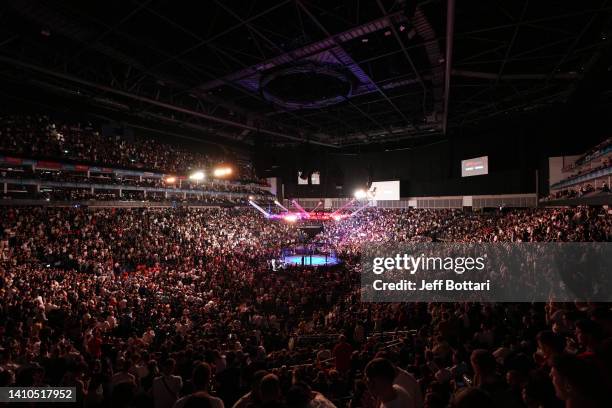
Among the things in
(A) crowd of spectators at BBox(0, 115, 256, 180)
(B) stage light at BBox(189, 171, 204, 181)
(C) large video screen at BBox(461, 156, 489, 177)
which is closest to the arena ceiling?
(A) crowd of spectators at BBox(0, 115, 256, 180)

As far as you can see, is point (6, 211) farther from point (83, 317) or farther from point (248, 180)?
point (248, 180)

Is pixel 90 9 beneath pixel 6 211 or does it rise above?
above

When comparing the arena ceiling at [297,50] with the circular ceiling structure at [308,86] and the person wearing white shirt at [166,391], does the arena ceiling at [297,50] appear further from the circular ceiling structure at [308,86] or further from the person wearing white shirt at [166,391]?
the person wearing white shirt at [166,391]

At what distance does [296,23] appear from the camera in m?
13.2

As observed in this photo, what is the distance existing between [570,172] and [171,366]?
24.4 m

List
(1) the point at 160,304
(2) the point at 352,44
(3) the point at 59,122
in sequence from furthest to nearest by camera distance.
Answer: (3) the point at 59,122 < (2) the point at 352,44 < (1) the point at 160,304

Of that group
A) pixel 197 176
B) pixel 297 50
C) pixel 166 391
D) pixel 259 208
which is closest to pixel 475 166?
pixel 297 50

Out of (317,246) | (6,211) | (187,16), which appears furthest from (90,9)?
(317,246)

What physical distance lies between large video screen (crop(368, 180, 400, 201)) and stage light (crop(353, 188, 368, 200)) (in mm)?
781

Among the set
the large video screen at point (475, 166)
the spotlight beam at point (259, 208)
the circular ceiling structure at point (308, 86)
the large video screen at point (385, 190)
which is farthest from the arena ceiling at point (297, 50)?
the spotlight beam at point (259, 208)

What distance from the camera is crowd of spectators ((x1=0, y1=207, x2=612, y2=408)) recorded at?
2.89 m

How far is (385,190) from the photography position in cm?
3575

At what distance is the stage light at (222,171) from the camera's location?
30347 millimetres

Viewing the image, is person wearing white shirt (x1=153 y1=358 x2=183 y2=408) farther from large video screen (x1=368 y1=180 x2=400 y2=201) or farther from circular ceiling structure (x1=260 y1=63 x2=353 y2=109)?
large video screen (x1=368 y1=180 x2=400 y2=201)
